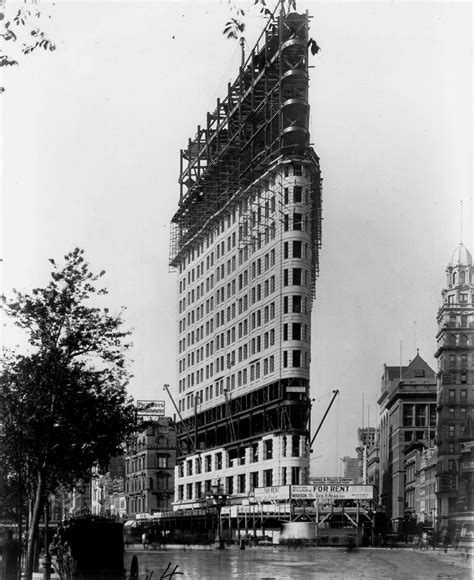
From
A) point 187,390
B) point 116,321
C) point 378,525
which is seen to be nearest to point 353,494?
point 378,525

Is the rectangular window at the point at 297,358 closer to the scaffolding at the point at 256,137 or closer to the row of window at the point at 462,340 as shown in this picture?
the scaffolding at the point at 256,137

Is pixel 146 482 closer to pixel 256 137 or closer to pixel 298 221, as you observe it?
pixel 256 137

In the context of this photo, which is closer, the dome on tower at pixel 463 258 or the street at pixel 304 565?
the street at pixel 304 565

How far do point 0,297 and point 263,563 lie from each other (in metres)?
22.0

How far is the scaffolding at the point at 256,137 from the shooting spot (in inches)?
2569

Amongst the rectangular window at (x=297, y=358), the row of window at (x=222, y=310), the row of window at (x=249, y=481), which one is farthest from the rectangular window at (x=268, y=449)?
the row of window at (x=222, y=310)

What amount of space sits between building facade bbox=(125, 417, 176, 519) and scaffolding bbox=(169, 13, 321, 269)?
2288cm

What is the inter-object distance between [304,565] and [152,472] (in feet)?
162

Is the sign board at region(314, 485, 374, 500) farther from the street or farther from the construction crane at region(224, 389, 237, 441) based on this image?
the street

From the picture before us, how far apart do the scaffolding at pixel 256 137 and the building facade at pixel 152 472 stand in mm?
22875

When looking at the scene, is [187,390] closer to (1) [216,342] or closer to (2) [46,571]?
(1) [216,342]

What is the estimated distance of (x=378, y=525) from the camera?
8638 cm

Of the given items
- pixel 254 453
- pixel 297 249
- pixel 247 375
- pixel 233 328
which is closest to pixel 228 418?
pixel 247 375

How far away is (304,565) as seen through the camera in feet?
179
